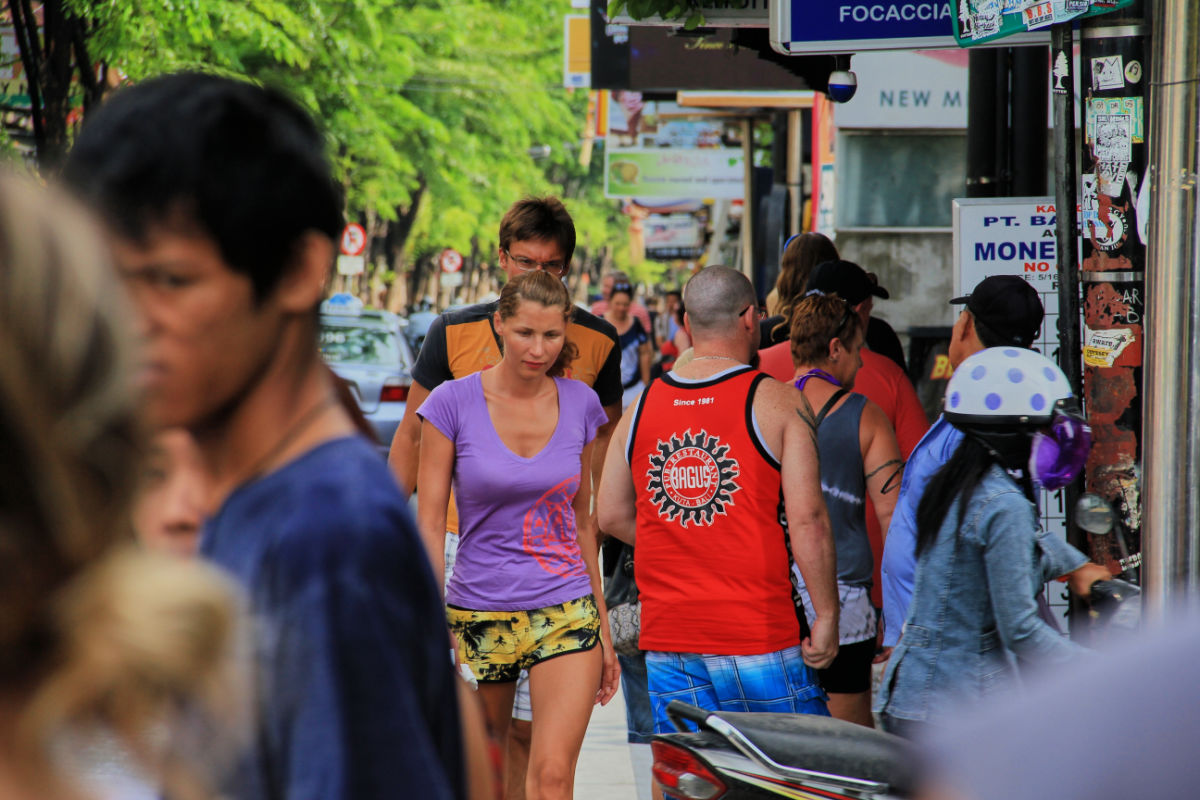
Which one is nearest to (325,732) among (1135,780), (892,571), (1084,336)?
(1135,780)

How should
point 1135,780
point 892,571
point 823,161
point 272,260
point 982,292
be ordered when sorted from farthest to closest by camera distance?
1. point 823,161
2. point 982,292
3. point 892,571
4. point 272,260
5. point 1135,780

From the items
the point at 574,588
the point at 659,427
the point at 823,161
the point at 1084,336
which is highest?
the point at 823,161

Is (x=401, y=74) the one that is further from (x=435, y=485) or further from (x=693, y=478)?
(x=693, y=478)

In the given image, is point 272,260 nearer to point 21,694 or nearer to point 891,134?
point 21,694

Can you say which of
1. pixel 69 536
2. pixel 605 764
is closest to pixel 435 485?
pixel 605 764

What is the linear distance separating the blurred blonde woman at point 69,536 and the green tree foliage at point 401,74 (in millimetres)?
10708

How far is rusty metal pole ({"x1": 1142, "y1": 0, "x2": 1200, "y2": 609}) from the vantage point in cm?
372

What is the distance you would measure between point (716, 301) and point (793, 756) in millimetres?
2042

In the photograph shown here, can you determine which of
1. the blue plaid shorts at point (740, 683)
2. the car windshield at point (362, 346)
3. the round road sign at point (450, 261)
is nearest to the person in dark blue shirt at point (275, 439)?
the blue plaid shorts at point (740, 683)

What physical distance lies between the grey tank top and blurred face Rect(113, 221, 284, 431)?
4.33 m

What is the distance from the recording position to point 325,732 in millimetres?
1472

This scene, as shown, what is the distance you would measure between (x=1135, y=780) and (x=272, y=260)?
1054 millimetres

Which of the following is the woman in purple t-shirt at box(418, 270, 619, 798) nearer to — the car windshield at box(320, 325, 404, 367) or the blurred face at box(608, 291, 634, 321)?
the car windshield at box(320, 325, 404, 367)

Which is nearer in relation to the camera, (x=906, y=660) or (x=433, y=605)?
(x=433, y=605)
